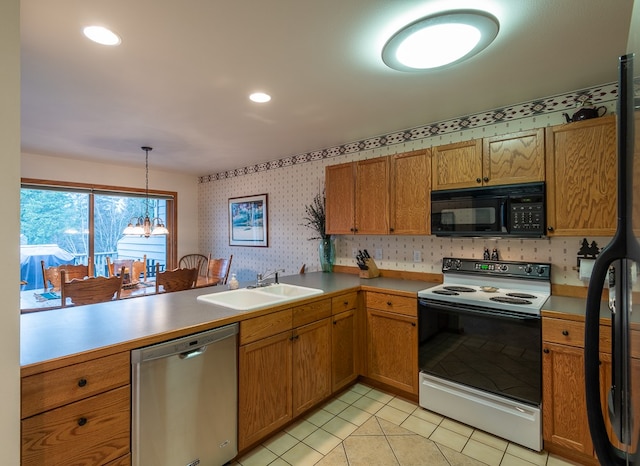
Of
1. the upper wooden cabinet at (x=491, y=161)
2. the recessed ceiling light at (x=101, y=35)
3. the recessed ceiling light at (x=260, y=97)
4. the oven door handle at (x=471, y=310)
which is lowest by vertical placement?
the oven door handle at (x=471, y=310)

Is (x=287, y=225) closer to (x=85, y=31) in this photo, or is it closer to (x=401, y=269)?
(x=401, y=269)

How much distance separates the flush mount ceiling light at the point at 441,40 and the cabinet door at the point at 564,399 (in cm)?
174

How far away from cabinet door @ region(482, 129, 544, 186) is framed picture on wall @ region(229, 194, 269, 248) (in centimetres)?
285

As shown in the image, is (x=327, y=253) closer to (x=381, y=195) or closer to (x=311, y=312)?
(x=381, y=195)

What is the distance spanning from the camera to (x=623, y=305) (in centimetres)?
73

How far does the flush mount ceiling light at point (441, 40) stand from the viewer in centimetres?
141

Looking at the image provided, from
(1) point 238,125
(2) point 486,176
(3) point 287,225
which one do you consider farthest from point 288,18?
(3) point 287,225

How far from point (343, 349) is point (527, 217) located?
170 centimetres

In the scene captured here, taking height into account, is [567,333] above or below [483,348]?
above

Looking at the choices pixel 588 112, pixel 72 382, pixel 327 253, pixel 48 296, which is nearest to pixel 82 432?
pixel 72 382

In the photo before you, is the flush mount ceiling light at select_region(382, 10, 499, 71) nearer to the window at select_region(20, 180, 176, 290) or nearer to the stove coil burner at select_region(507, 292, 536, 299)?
the stove coil burner at select_region(507, 292, 536, 299)

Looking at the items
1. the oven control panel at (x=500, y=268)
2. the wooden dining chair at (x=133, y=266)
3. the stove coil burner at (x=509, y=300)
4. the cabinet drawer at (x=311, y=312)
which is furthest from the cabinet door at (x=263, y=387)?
the wooden dining chair at (x=133, y=266)

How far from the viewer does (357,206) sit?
3078 mm

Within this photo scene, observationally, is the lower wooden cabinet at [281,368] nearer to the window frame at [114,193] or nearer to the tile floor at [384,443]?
the tile floor at [384,443]
